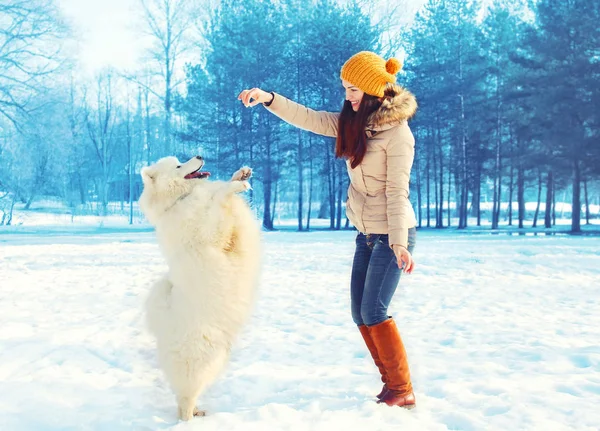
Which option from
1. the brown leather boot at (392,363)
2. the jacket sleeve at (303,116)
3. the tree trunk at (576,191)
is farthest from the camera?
the tree trunk at (576,191)

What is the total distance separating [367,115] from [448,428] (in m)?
1.73

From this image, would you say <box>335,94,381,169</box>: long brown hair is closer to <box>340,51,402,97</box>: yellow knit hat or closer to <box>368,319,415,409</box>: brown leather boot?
<box>340,51,402,97</box>: yellow knit hat

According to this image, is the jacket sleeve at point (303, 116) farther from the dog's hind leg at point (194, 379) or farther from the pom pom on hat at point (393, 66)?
the dog's hind leg at point (194, 379)

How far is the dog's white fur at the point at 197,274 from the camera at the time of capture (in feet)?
8.71

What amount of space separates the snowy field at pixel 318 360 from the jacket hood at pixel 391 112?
1.47m

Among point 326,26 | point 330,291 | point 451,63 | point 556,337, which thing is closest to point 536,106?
point 451,63

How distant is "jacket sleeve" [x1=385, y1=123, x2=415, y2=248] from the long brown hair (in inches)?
6.3

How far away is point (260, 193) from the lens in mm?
34844

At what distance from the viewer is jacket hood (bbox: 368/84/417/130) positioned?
8.99 ft

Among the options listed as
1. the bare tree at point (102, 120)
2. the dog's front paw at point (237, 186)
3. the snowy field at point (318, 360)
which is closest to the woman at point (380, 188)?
the snowy field at point (318, 360)

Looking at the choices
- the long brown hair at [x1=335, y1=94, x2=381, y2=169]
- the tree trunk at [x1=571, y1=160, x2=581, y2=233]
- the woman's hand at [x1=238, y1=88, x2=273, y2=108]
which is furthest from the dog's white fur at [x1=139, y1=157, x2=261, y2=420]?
the tree trunk at [x1=571, y1=160, x2=581, y2=233]

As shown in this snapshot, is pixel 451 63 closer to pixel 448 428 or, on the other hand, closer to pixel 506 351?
pixel 506 351

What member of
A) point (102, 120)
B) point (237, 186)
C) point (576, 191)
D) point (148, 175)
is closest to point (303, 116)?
point (237, 186)

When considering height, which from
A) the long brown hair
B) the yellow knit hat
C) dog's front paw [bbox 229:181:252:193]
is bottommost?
dog's front paw [bbox 229:181:252:193]
